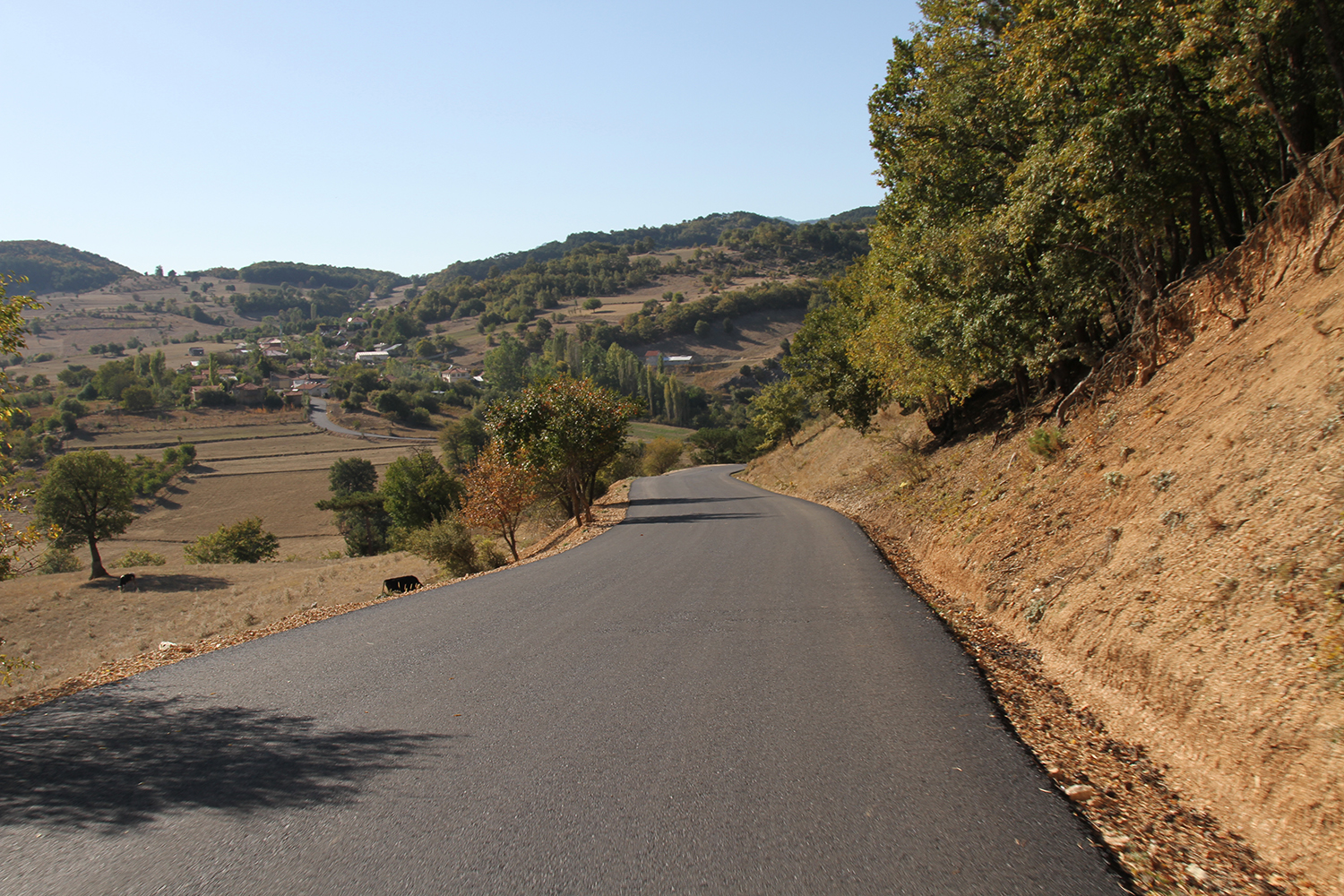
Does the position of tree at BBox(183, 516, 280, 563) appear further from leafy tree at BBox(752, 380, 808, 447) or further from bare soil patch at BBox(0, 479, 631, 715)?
leafy tree at BBox(752, 380, 808, 447)

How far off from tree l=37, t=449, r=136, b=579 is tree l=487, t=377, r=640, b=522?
3497cm

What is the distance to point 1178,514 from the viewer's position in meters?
6.31

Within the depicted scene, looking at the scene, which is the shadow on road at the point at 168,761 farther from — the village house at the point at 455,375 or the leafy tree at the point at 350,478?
the village house at the point at 455,375

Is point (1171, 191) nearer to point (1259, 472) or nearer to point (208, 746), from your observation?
point (1259, 472)

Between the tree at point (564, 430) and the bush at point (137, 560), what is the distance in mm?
39391

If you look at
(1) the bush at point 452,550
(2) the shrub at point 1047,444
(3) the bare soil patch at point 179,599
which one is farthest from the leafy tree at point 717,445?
(2) the shrub at point 1047,444

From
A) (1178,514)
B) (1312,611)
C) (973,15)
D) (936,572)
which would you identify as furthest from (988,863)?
(973,15)

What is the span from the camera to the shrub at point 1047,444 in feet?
36.6

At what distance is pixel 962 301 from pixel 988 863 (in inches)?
587

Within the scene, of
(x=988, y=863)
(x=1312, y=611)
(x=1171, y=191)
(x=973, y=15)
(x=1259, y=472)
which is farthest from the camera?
(x=973, y=15)

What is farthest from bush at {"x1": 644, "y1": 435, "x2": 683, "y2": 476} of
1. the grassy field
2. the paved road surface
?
the paved road surface

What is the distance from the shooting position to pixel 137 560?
54.3 meters

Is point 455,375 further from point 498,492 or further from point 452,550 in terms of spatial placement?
point 452,550

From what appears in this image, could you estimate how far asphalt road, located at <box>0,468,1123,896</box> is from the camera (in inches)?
136
